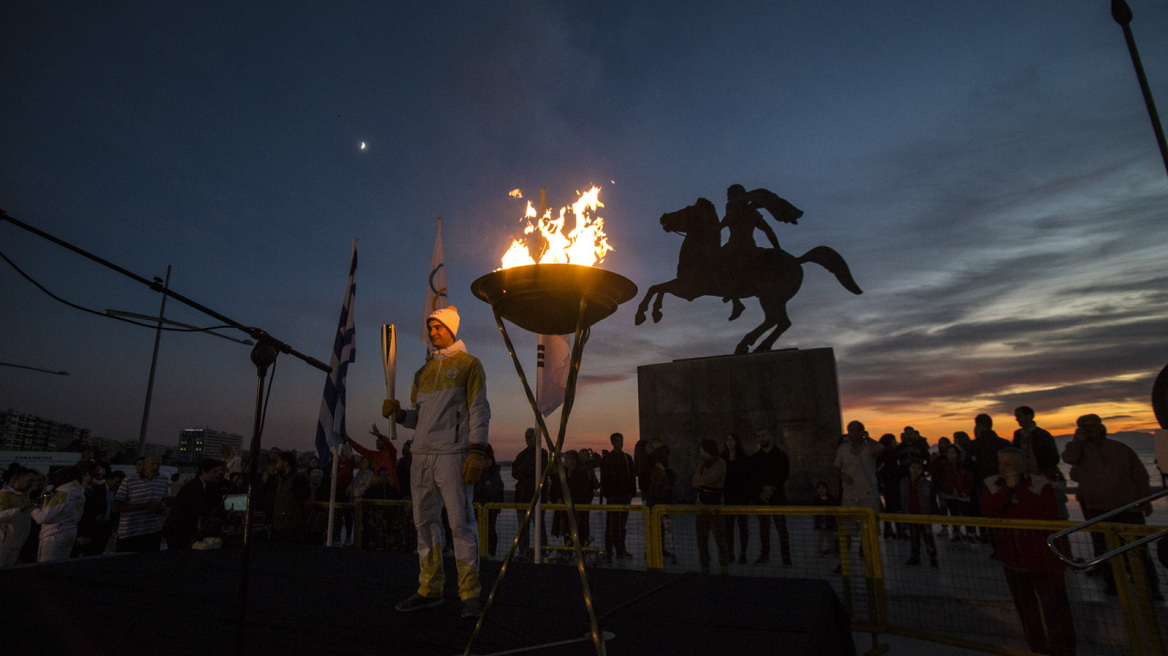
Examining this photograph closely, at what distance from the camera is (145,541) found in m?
6.81

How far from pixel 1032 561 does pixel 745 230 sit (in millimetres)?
7708

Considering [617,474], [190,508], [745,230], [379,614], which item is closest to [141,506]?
[190,508]

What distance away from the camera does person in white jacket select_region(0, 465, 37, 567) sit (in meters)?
6.70

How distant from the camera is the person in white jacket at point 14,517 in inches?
264

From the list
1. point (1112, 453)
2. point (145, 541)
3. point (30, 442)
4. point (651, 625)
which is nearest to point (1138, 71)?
point (1112, 453)

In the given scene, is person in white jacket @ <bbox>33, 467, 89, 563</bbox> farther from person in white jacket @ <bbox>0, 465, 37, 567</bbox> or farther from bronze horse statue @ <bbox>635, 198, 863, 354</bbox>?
bronze horse statue @ <bbox>635, 198, 863, 354</bbox>

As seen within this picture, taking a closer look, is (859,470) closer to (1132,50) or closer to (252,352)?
(1132,50)

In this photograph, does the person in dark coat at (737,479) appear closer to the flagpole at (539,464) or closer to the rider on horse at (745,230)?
the flagpole at (539,464)

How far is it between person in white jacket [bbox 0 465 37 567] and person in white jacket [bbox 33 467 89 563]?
28 cm

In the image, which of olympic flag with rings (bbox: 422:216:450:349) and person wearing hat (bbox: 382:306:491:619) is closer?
person wearing hat (bbox: 382:306:491:619)

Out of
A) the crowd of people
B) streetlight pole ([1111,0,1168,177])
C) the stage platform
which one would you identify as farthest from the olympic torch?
streetlight pole ([1111,0,1168,177])

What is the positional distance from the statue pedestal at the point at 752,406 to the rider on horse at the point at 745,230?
5.05 feet

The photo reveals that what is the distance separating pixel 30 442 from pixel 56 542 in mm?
179598

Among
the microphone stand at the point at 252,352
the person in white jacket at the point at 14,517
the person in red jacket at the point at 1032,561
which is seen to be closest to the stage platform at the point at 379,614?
the microphone stand at the point at 252,352
